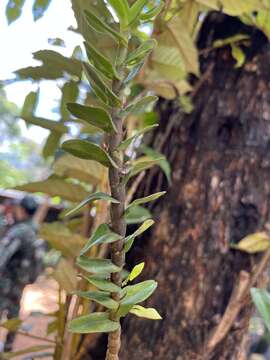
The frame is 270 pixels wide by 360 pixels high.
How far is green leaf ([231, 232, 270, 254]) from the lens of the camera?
545mm

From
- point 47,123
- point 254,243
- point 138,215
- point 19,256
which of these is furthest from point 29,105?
point 19,256

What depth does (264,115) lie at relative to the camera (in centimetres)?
62

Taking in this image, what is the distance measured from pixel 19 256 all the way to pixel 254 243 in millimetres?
610

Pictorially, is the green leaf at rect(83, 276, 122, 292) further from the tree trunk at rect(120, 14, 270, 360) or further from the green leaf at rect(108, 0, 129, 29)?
the tree trunk at rect(120, 14, 270, 360)

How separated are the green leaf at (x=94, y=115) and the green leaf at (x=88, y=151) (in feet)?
0.04

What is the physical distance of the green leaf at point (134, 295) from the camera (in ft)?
0.80

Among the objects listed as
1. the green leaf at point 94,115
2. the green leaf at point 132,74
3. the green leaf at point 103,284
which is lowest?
the green leaf at point 103,284

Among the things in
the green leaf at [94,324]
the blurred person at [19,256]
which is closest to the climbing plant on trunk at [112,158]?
the green leaf at [94,324]

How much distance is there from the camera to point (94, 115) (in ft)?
0.78

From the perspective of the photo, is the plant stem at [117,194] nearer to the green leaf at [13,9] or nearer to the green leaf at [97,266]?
the green leaf at [97,266]

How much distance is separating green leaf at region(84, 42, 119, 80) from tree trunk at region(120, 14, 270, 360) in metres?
→ 0.35

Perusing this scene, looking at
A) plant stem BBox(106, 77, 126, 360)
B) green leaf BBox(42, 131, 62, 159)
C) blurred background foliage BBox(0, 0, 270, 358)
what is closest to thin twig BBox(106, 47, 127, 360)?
plant stem BBox(106, 77, 126, 360)

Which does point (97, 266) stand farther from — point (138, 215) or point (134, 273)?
point (138, 215)

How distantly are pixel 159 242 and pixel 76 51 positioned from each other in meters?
0.26
